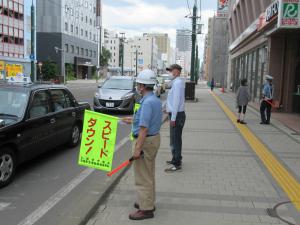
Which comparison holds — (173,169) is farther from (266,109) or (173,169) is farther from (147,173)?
(266,109)

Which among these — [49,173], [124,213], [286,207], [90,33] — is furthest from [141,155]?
[90,33]

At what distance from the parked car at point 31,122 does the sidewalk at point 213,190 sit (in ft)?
5.25

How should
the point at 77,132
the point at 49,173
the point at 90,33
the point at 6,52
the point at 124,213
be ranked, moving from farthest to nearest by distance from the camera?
the point at 90,33, the point at 6,52, the point at 77,132, the point at 49,173, the point at 124,213

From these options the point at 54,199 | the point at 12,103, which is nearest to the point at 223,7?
the point at 12,103

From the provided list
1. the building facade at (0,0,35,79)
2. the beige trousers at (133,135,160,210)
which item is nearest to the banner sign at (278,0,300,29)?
the beige trousers at (133,135,160,210)

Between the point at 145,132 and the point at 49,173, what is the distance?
308 centimetres

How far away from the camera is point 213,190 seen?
607cm

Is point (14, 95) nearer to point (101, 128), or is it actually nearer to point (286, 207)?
point (101, 128)

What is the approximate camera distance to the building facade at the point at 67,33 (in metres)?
76.9

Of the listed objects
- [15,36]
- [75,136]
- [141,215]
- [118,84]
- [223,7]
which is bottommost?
Answer: [141,215]

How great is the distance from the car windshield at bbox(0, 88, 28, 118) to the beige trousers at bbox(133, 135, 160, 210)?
2.83 m

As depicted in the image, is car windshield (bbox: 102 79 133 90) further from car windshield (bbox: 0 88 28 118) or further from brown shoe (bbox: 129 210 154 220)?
brown shoe (bbox: 129 210 154 220)

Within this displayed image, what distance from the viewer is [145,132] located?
14.8 ft

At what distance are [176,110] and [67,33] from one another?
75.5m
